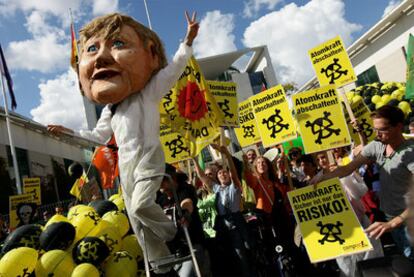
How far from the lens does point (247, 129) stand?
21.7 ft

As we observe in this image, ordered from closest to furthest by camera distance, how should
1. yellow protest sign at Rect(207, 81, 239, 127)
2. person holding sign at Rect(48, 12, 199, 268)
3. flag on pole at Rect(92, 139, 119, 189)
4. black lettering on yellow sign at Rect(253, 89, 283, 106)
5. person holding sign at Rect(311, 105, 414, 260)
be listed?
person holding sign at Rect(48, 12, 199, 268) → person holding sign at Rect(311, 105, 414, 260) → black lettering on yellow sign at Rect(253, 89, 283, 106) → yellow protest sign at Rect(207, 81, 239, 127) → flag on pole at Rect(92, 139, 119, 189)

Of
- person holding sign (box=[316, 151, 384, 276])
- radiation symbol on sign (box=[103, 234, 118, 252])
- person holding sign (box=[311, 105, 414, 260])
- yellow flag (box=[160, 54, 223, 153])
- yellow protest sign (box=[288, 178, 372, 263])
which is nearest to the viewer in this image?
person holding sign (box=[311, 105, 414, 260])

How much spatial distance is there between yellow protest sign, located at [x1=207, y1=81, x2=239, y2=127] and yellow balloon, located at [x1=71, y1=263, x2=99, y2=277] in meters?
2.90

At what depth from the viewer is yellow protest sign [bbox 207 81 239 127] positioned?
18.8 feet

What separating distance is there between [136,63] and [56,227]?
188cm

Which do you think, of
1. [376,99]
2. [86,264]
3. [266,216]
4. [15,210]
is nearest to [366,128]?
[266,216]

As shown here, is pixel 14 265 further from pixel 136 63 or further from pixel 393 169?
pixel 393 169

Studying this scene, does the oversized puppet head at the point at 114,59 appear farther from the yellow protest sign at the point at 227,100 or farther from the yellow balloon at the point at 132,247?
the yellow protest sign at the point at 227,100

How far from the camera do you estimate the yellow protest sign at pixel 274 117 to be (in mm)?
5090

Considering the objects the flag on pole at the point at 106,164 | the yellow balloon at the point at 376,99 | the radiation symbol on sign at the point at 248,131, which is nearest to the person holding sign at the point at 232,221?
the radiation symbol on sign at the point at 248,131

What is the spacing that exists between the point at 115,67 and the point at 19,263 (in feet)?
6.61

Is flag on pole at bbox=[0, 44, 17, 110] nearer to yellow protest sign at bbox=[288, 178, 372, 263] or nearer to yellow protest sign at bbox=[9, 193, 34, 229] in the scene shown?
yellow protest sign at bbox=[9, 193, 34, 229]

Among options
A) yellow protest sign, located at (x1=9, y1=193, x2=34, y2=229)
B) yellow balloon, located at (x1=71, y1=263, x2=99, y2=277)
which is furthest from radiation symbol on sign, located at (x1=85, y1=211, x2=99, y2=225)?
yellow protest sign, located at (x1=9, y1=193, x2=34, y2=229)

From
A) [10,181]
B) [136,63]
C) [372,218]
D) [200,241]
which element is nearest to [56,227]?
[200,241]
